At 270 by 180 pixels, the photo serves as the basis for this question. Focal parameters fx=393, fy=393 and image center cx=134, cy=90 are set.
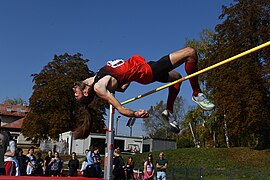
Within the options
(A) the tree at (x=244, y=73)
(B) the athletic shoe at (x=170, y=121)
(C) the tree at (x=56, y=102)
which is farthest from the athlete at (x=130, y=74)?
(C) the tree at (x=56, y=102)

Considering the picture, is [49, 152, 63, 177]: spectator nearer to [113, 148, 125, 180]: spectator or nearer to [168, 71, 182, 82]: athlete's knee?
[113, 148, 125, 180]: spectator

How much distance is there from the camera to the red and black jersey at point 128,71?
4.15 metres

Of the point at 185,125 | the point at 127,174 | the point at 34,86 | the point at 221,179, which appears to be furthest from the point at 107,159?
the point at 185,125

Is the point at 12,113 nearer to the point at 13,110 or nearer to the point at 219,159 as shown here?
the point at 13,110

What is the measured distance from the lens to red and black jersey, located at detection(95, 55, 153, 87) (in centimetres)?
415

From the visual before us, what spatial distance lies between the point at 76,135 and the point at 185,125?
1314 inches

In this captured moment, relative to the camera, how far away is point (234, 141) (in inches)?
1270

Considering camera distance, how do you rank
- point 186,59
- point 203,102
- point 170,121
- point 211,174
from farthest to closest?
point 211,174 < point 170,121 < point 203,102 < point 186,59

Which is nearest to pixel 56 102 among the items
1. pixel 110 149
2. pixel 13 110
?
pixel 110 149

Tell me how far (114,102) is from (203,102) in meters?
1.19

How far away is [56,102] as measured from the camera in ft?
107

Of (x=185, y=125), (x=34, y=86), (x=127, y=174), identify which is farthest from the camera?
(x=185, y=125)

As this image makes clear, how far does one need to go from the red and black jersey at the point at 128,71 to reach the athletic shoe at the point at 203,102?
2.25 ft

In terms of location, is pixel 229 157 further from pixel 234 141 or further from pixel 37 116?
pixel 37 116
